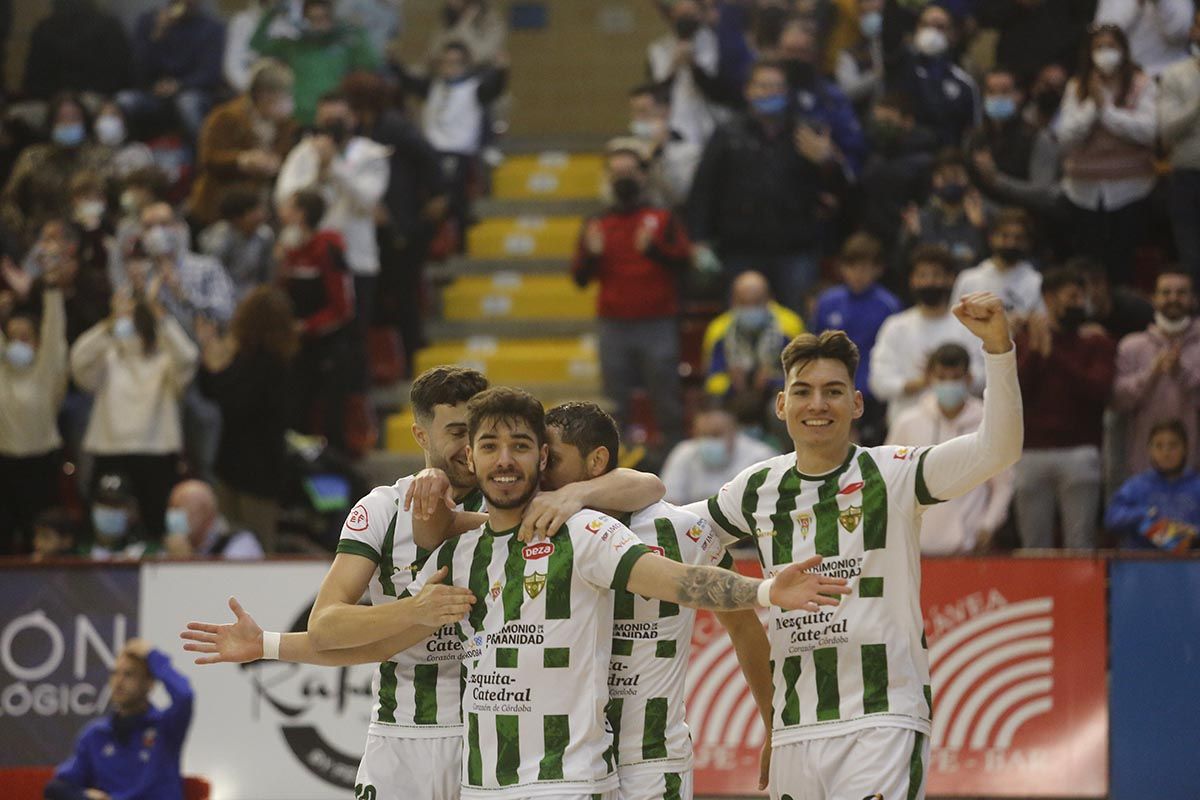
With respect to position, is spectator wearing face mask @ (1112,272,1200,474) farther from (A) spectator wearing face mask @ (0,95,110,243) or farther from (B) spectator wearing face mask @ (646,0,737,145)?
(A) spectator wearing face mask @ (0,95,110,243)

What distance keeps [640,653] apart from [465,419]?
3.49ft

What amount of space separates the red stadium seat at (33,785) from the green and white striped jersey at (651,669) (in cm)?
460

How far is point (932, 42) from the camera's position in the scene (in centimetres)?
1509

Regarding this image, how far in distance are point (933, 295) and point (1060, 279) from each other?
0.93 metres

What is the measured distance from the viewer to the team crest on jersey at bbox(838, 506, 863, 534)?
22.4 feet

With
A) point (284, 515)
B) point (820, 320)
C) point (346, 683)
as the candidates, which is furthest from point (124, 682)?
point (820, 320)

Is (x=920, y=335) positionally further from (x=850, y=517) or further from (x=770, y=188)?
(x=850, y=517)

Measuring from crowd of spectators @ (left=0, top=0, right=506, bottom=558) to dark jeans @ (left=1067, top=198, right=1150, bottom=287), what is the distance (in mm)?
5862

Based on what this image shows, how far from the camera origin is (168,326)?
1441 centimetres

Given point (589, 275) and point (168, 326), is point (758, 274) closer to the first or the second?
point (589, 275)

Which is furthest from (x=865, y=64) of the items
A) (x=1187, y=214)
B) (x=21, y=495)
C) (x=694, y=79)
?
(x=21, y=495)

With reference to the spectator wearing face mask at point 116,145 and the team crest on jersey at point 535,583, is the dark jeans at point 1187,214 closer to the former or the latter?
the team crest on jersey at point 535,583

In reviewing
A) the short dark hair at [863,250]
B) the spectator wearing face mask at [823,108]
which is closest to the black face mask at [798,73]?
the spectator wearing face mask at [823,108]

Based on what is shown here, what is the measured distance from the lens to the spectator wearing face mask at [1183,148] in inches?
538
